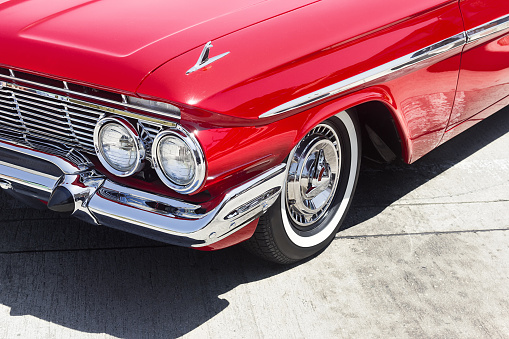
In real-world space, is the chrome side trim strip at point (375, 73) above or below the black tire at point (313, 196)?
above

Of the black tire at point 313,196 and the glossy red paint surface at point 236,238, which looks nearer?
the glossy red paint surface at point 236,238

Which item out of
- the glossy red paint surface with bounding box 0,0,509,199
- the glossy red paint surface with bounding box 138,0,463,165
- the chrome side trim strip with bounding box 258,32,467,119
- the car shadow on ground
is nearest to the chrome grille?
the glossy red paint surface with bounding box 0,0,509,199

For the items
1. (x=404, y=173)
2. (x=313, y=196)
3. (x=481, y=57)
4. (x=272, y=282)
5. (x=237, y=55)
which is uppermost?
(x=237, y=55)

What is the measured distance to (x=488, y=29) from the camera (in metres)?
3.28

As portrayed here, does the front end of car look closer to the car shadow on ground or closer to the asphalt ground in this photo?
the asphalt ground

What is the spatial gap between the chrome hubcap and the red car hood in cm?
59

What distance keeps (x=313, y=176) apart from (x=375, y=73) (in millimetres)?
540

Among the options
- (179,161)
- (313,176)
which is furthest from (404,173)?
(179,161)

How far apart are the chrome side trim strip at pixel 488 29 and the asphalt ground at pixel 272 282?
3.09ft

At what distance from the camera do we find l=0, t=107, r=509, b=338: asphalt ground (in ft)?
8.90

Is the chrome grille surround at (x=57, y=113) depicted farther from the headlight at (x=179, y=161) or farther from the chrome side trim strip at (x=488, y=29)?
the chrome side trim strip at (x=488, y=29)

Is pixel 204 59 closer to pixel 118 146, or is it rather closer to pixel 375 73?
pixel 118 146


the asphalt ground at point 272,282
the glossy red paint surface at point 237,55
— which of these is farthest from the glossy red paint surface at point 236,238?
the asphalt ground at point 272,282

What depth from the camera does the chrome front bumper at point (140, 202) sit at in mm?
2432
